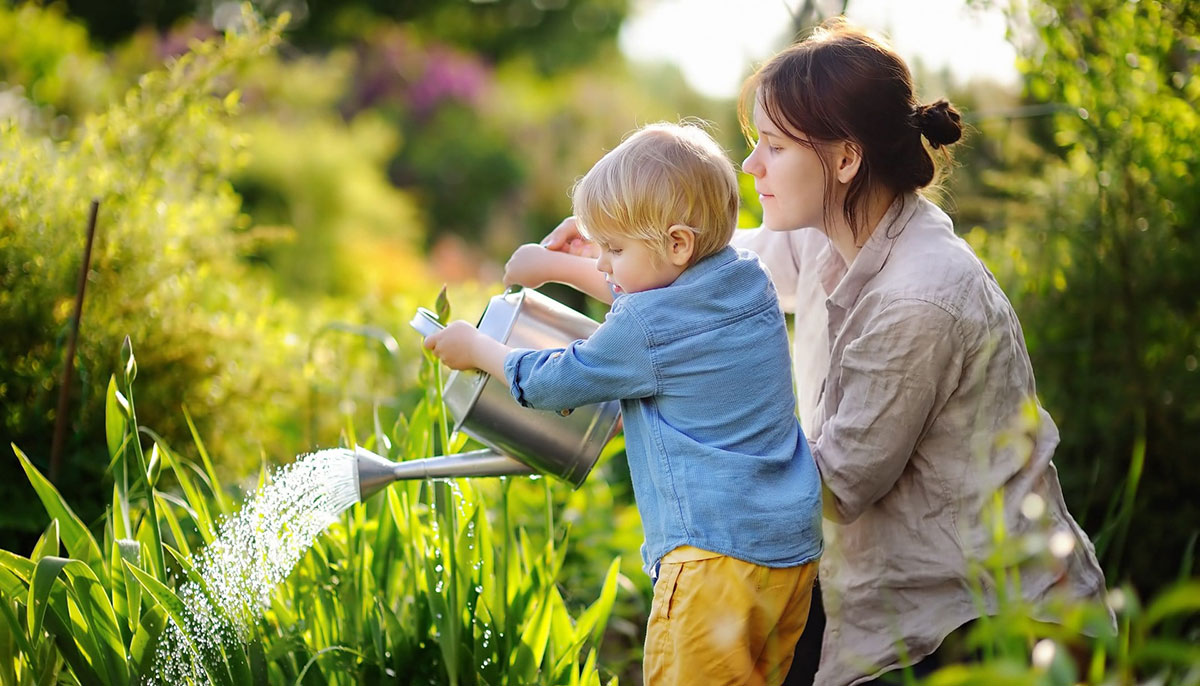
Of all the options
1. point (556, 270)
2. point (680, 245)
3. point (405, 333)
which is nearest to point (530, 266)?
point (556, 270)

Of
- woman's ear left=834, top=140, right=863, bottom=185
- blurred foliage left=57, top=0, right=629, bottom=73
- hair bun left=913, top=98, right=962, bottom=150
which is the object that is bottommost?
blurred foliage left=57, top=0, right=629, bottom=73

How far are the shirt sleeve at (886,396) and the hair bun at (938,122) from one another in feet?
0.94

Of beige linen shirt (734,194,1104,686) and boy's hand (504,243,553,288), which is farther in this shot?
boy's hand (504,243,553,288)

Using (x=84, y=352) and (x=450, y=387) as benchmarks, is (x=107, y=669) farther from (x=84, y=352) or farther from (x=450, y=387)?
(x=84, y=352)

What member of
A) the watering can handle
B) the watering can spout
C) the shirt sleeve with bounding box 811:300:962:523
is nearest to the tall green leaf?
the watering can spout

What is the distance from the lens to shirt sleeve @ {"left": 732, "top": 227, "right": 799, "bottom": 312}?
215 centimetres

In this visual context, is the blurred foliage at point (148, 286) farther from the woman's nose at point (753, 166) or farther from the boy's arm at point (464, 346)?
the woman's nose at point (753, 166)

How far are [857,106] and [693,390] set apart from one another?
1.69 feet

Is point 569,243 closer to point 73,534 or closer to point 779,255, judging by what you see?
point 779,255

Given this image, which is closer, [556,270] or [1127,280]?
[556,270]

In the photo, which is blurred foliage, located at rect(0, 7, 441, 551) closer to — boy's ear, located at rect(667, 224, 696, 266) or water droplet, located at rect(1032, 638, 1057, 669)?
boy's ear, located at rect(667, 224, 696, 266)

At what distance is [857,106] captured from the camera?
164 centimetres

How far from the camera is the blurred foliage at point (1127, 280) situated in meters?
2.58

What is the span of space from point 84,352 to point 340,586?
3.47 feet
